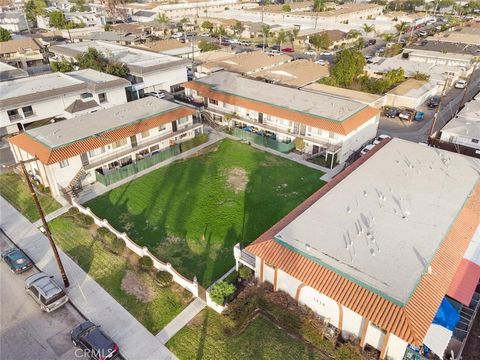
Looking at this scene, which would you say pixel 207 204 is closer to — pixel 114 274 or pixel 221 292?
pixel 114 274

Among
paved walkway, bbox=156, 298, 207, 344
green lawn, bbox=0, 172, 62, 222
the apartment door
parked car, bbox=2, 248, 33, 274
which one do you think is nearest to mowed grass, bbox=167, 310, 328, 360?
paved walkway, bbox=156, 298, 207, 344

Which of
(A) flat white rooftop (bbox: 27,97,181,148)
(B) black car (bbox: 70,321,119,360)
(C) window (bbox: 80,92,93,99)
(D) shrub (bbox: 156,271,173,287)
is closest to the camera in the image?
(B) black car (bbox: 70,321,119,360)

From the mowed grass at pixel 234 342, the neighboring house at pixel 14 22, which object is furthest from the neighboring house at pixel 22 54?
the mowed grass at pixel 234 342

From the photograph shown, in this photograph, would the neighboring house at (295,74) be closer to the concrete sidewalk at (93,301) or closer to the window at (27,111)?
the window at (27,111)

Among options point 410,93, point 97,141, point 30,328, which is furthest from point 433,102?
point 30,328

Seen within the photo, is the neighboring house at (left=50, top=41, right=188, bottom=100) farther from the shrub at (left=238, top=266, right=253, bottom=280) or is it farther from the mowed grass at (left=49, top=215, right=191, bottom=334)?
the shrub at (left=238, top=266, right=253, bottom=280)

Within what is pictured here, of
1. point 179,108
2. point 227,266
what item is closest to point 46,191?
point 179,108
